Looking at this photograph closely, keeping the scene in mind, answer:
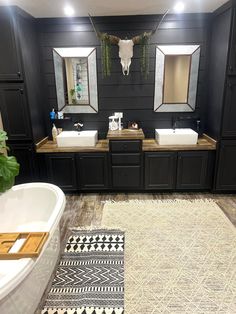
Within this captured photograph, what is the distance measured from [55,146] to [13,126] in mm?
617

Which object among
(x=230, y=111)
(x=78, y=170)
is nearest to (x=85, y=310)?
(x=78, y=170)

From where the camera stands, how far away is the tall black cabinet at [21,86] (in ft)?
8.85

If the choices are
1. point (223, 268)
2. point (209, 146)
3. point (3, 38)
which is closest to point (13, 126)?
point (3, 38)

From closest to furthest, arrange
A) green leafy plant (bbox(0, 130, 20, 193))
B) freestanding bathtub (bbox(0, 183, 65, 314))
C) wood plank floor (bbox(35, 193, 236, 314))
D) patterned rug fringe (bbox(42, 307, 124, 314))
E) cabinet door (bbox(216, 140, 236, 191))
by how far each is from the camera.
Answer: freestanding bathtub (bbox(0, 183, 65, 314)), patterned rug fringe (bbox(42, 307, 124, 314)), green leafy plant (bbox(0, 130, 20, 193)), wood plank floor (bbox(35, 193, 236, 314)), cabinet door (bbox(216, 140, 236, 191))

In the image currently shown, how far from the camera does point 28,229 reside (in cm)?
235

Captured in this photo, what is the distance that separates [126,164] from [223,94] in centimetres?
158

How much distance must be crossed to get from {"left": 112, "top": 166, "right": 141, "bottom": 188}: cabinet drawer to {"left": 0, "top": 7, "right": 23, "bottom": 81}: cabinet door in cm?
178

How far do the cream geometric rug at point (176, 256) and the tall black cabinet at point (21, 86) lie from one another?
1389 millimetres

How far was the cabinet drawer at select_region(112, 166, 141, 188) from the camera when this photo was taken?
3262 mm

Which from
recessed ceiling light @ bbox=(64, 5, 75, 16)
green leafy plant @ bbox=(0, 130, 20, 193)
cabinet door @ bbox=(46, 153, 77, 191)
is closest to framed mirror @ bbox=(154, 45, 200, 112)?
recessed ceiling light @ bbox=(64, 5, 75, 16)

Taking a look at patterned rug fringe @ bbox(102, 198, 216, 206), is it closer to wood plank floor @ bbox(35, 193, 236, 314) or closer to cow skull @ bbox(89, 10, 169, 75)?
wood plank floor @ bbox(35, 193, 236, 314)

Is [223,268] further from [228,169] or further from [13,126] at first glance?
[13,126]

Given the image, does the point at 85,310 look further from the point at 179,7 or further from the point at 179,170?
the point at 179,7

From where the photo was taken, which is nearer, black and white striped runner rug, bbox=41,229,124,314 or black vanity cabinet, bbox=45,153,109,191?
black and white striped runner rug, bbox=41,229,124,314
